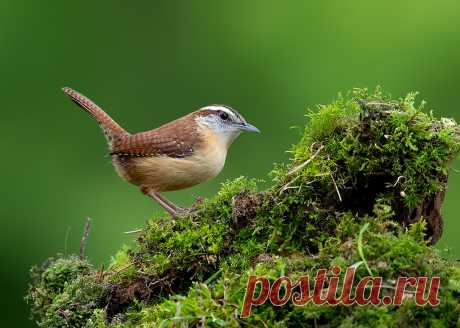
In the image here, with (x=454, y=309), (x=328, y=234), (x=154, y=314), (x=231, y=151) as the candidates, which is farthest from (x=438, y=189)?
(x=231, y=151)

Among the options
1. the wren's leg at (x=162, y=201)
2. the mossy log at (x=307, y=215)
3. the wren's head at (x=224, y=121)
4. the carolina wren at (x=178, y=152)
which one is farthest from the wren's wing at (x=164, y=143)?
the mossy log at (x=307, y=215)

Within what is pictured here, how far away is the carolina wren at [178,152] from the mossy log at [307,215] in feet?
5.99

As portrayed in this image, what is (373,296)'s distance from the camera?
289 cm

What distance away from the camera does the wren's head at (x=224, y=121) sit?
640cm

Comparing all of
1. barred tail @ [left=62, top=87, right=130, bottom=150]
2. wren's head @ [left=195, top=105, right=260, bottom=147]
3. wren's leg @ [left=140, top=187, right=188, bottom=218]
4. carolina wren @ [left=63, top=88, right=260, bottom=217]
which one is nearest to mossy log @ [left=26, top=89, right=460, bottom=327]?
wren's leg @ [left=140, top=187, right=188, bottom=218]

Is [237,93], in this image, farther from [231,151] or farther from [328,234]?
[328,234]

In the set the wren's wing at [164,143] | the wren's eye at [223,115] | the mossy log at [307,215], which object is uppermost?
the wren's eye at [223,115]

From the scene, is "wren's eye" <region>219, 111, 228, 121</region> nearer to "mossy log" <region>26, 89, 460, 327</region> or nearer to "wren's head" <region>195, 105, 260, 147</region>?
"wren's head" <region>195, 105, 260, 147</region>

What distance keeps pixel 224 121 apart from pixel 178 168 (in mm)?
647

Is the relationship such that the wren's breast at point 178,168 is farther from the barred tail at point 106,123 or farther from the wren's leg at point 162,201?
the barred tail at point 106,123

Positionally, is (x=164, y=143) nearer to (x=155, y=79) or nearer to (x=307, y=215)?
(x=307, y=215)

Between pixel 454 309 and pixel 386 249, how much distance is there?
1.10ft

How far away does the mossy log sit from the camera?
3543 mm

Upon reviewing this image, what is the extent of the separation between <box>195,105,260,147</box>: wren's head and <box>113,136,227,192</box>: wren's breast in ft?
0.55
